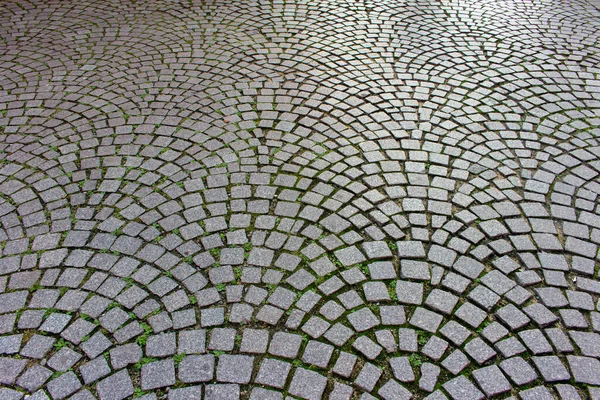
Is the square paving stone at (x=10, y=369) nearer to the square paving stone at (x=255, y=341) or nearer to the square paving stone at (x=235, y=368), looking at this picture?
the square paving stone at (x=235, y=368)

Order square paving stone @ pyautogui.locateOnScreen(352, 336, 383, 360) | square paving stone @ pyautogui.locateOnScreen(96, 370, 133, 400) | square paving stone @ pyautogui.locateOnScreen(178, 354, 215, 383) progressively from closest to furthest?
square paving stone @ pyautogui.locateOnScreen(96, 370, 133, 400) → square paving stone @ pyautogui.locateOnScreen(178, 354, 215, 383) → square paving stone @ pyautogui.locateOnScreen(352, 336, 383, 360)

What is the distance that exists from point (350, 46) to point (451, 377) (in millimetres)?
5148

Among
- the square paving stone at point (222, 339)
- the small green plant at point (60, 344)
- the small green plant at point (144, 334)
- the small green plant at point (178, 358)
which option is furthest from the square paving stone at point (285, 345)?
the small green plant at point (60, 344)

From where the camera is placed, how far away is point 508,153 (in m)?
4.71

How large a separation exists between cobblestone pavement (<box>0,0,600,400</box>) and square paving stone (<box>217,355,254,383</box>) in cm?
1

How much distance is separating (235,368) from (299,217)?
56.8 inches

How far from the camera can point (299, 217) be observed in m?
3.94

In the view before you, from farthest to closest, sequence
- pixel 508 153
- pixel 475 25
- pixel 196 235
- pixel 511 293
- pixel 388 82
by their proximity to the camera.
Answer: pixel 475 25 → pixel 388 82 → pixel 508 153 → pixel 196 235 → pixel 511 293

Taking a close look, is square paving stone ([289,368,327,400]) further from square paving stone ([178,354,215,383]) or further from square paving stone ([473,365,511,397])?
square paving stone ([473,365,511,397])

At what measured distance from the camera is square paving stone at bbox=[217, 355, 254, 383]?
281 cm

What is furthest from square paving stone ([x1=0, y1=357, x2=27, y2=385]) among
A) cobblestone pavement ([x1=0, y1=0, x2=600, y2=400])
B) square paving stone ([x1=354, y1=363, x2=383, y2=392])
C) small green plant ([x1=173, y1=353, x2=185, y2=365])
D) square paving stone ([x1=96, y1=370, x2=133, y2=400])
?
square paving stone ([x1=354, y1=363, x2=383, y2=392])

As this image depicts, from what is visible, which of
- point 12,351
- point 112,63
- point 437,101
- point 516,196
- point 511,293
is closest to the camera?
point 12,351

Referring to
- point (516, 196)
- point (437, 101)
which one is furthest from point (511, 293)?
point (437, 101)

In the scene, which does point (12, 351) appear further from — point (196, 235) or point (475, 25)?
point (475, 25)
